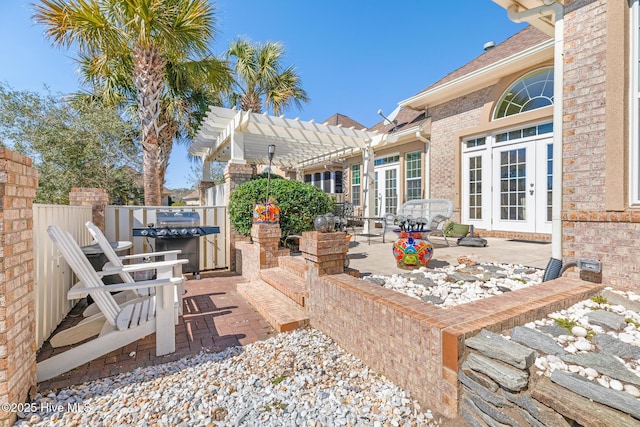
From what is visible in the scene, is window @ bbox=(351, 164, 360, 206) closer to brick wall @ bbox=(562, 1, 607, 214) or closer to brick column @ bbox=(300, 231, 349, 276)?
brick wall @ bbox=(562, 1, 607, 214)

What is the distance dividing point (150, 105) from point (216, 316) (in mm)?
5823

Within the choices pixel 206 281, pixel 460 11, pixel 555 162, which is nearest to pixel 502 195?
pixel 555 162

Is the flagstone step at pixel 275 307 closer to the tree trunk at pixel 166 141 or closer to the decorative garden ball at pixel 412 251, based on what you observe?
the decorative garden ball at pixel 412 251

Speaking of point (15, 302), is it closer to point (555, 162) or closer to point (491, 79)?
point (555, 162)

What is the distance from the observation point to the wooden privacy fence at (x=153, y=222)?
15.9ft

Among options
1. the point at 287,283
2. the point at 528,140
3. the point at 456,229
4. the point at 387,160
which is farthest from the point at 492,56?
the point at 287,283

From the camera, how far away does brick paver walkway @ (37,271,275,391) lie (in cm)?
223

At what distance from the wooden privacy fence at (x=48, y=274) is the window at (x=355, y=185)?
347 inches

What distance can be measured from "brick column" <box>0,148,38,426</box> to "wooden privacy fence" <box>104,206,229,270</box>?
129 inches

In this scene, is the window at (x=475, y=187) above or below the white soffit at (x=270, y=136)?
below

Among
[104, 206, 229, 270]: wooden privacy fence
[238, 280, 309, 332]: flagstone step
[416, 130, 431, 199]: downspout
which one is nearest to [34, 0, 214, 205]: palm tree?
[104, 206, 229, 270]: wooden privacy fence

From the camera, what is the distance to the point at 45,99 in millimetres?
8281

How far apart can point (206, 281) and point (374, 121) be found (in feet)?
32.1

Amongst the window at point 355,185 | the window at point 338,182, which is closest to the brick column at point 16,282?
the window at point 355,185
